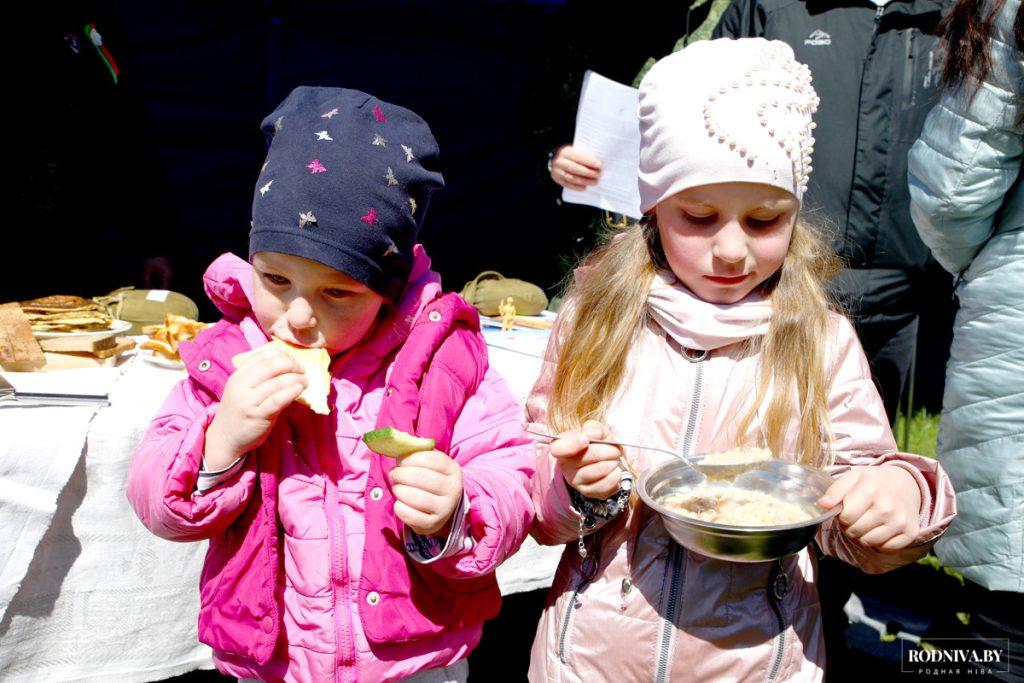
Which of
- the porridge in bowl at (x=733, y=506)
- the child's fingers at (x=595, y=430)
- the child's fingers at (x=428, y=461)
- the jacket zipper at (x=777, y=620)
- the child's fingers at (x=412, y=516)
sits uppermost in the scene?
the child's fingers at (x=595, y=430)

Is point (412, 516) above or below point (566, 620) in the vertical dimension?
above

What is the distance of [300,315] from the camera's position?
55.8 inches

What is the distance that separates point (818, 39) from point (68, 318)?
8.16 feet

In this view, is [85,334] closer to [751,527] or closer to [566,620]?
[566,620]

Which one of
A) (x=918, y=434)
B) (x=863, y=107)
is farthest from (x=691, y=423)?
(x=918, y=434)

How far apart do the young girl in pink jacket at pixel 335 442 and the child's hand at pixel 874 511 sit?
57 centimetres

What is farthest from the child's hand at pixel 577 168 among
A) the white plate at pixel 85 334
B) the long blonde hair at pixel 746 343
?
the white plate at pixel 85 334

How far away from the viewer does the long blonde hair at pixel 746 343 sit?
1551mm

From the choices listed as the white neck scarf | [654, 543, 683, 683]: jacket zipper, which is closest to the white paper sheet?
the white neck scarf

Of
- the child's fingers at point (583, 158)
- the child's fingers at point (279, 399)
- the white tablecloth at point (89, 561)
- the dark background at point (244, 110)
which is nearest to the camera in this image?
the child's fingers at point (279, 399)

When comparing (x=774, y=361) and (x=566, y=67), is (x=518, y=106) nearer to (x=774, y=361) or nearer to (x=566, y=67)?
(x=566, y=67)

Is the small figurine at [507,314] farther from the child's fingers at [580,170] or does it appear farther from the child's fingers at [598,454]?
the child's fingers at [598,454]

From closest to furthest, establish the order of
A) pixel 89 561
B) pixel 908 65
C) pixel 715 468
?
1. pixel 715 468
2. pixel 89 561
3. pixel 908 65

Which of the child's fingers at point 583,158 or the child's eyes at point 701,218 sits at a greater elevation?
the child's eyes at point 701,218
